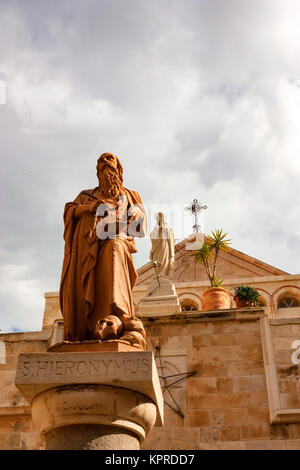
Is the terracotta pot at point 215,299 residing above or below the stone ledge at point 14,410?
above

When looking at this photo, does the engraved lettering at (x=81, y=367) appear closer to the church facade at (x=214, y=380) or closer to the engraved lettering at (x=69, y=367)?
the engraved lettering at (x=69, y=367)

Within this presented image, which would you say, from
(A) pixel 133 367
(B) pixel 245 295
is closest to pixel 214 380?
(B) pixel 245 295

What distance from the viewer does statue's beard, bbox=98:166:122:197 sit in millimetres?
5750

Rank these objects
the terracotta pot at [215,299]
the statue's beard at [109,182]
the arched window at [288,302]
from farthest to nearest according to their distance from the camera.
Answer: the arched window at [288,302]
the terracotta pot at [215,299]
the statue's beard at [109,182]

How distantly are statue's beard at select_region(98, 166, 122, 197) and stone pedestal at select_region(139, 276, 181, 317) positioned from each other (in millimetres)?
4709

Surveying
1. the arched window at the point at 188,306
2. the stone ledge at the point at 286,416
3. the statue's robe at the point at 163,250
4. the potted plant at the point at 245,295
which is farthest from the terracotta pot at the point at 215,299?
the arched window at the point at 188,306

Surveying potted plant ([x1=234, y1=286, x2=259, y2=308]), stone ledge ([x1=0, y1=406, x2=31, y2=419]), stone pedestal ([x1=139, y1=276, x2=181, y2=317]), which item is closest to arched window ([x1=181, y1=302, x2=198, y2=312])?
potted plant ([x1=234, y1=286, x2=259, y2=308])

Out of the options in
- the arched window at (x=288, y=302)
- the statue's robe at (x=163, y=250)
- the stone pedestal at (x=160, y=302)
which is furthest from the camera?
the arched window at (x=288, y=302)

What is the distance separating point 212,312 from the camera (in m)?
9.80

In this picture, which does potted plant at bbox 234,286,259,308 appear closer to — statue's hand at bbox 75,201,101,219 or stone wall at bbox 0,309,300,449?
stone wall at bbox 0,309,300,449

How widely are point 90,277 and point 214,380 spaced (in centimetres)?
495

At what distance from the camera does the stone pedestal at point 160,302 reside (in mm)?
10098
